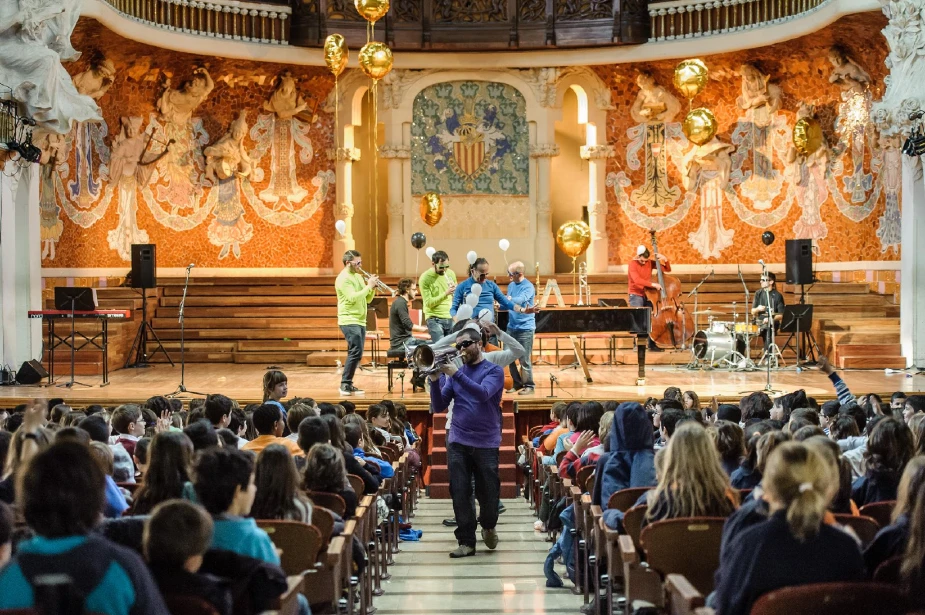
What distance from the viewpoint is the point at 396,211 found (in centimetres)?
2084

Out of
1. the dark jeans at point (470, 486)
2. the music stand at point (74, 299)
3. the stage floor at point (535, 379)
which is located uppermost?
the music stand at point (74, 299)

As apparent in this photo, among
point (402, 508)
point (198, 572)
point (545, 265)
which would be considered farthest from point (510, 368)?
point (198, 572)

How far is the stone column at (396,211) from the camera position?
20.8m

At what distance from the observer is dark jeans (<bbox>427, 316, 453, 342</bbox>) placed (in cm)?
1320

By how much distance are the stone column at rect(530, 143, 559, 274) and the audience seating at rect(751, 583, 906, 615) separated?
17.5 m

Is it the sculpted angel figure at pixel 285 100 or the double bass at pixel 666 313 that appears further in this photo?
the sculpted angel figure at pixel 285 100

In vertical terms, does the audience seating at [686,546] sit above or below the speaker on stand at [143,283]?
below

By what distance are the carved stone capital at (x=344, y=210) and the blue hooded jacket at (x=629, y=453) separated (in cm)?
1517

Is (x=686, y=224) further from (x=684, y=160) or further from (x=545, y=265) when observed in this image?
(x=545, y=265)

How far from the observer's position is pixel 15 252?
48.8 ft

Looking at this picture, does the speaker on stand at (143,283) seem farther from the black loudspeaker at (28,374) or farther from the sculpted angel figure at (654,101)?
the sculpted angel figure at (654,101)

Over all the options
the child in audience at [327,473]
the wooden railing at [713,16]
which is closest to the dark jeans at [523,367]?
the child in audience at [327,473]

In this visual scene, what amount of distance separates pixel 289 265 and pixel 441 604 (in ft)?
48.6

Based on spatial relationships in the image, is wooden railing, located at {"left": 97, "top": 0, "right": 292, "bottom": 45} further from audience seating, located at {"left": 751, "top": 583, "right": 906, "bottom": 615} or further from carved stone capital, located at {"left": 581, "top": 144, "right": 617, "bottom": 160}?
audience seating, located at {"left": 751, "top": 583, "right": 906, "bottom": 615}
